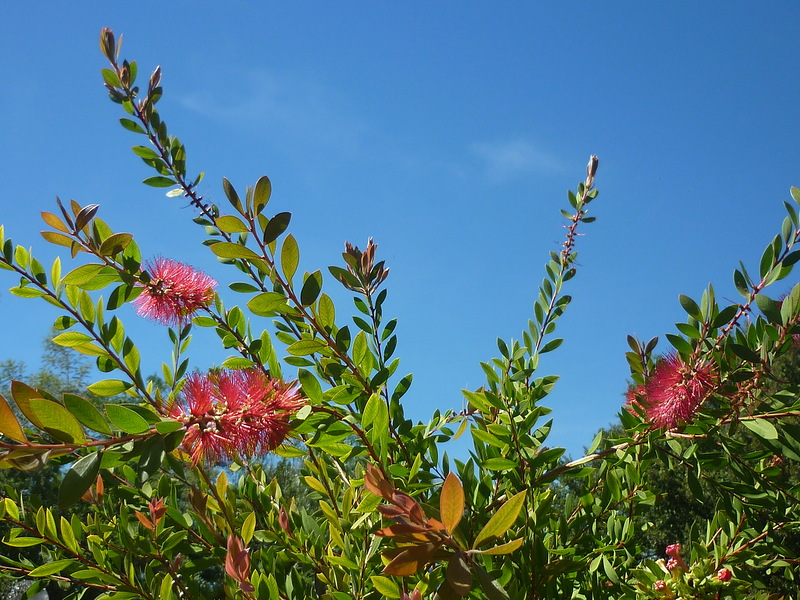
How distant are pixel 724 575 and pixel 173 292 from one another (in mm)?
1673

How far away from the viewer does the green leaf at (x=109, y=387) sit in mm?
1487

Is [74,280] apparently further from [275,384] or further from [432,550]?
[432,550]

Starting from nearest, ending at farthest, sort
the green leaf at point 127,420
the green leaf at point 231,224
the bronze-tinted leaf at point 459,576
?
the bronze-tinted leaf at point 459,576
the green leaf at point 127,420
the green leaf at point 231,224

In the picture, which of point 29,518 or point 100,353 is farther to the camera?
point 29,518

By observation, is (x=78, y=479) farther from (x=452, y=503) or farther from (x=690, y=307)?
(x=690, y=307)

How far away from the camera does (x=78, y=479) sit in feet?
2.81

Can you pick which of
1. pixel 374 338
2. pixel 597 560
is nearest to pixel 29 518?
pixel 374 338

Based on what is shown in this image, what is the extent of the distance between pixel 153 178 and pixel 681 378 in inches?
60.7

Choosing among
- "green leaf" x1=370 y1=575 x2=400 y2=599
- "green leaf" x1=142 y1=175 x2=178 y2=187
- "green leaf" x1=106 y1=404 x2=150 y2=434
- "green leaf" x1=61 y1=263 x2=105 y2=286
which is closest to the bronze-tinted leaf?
"green leaf" x1=370 y1=575 x2=400 y2=599

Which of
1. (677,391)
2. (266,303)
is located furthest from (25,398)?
(677,391)

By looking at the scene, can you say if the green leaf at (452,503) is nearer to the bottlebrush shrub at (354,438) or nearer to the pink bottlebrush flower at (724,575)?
the bottlebrush shrub at (354,438)

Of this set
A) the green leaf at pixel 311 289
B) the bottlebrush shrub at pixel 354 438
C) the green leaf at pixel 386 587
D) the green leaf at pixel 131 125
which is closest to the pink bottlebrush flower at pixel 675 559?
the bottlebrush shrub at pixel 354 438

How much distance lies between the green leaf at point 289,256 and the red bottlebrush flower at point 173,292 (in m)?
0.43

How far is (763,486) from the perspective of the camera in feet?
5.49
